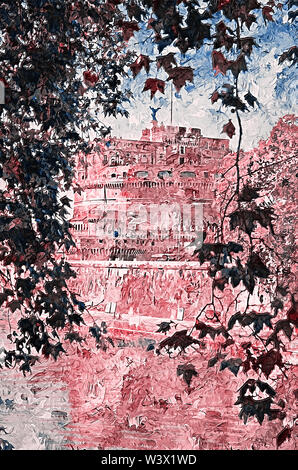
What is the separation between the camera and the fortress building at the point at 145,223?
6.09ft

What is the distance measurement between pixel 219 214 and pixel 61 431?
37.3 inches

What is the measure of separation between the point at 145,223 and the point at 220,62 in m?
0.61

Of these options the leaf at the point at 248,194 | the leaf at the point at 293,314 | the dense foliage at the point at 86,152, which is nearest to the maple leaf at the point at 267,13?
the dense foliage at the point at 86,152

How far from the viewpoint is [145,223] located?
1.88 meters

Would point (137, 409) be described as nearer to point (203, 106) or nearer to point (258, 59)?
point (203, 106)

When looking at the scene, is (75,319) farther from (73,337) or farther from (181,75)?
(181,75)

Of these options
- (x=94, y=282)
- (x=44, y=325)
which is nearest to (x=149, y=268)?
(x=94, y=282)

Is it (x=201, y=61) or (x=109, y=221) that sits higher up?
(x=201, y=61)

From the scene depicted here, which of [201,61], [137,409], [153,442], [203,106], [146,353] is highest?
[201,61]

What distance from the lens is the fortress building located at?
186cm

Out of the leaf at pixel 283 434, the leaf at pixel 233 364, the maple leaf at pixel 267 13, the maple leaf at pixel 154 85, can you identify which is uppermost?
the maple leaf at pixel 267 13

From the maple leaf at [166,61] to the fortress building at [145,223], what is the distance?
0.66ft

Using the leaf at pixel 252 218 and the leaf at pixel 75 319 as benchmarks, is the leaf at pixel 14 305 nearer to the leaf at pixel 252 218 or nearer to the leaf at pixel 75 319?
the leaf at pixel 75 319

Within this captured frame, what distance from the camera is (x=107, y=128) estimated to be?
75.0 inches
